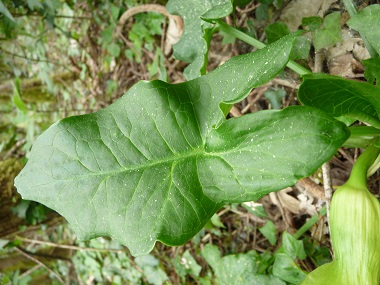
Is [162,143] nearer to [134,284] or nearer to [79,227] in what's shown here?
[79,227]

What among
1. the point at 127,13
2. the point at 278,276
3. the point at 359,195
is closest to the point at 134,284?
the point at 278,276

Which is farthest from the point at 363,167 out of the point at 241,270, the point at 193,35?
the point at 241,270

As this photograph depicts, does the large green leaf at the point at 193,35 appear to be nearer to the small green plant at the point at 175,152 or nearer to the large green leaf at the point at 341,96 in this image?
the small green plant at the point at 175,152

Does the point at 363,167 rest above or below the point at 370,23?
below

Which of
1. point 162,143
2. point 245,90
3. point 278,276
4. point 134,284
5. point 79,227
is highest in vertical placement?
point 245,90

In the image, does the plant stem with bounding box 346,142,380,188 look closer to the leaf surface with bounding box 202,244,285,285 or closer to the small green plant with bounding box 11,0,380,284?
the small green plant with bounding box 11,0,380,284

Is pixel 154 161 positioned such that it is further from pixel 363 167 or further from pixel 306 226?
pixel 306 226

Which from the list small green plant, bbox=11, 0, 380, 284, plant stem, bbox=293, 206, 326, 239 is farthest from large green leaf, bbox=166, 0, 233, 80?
plant stem, bbox=293, 206, 326, 239
